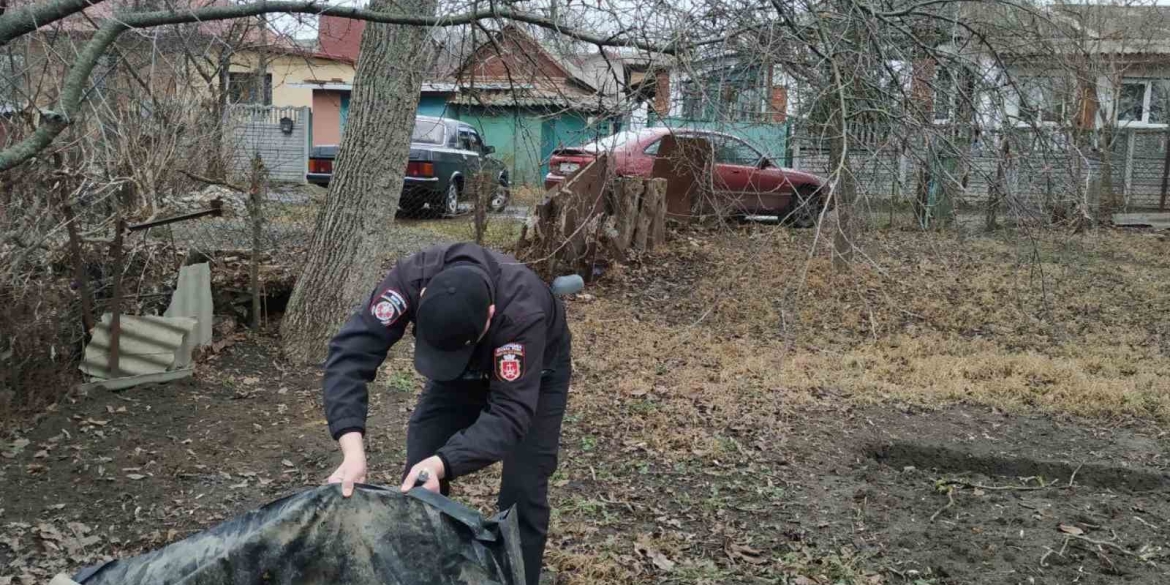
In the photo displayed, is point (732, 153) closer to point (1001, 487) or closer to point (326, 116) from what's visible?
point (1001, 487)

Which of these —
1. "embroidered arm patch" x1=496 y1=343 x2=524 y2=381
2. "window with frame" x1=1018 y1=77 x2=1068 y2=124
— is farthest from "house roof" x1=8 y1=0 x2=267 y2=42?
"window with frame" x1=1018 y1=77 x2=1068 y2=124

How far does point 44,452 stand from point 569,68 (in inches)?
127

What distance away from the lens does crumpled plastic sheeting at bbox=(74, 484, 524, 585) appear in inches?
96.6

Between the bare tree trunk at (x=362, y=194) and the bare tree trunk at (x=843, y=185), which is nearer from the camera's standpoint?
the bare tree trunk at (x=843, y=185)

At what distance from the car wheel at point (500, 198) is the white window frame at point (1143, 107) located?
32.5 feet

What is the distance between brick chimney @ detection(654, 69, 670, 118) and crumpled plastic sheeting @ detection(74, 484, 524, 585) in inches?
91.7

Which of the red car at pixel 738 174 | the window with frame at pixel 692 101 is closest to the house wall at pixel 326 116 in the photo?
the red car at pixel 738 174

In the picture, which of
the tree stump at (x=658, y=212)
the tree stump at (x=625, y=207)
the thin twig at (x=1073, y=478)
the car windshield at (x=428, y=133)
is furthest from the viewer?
the car windshield at (x=428, y=133)

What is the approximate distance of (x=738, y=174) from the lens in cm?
803

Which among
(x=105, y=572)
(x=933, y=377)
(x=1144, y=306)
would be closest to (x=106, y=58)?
(x=105, y=572)

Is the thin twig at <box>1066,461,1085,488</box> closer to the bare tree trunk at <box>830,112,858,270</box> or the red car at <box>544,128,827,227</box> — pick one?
the red car at <box>544,128,827,227</box>

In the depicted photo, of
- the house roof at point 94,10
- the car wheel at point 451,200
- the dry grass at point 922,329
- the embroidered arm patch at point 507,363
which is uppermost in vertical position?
the house roof at point 94,10

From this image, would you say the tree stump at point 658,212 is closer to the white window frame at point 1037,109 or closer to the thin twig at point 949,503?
the white window frame at point 1037,109

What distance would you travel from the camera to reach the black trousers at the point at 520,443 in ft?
10.1
